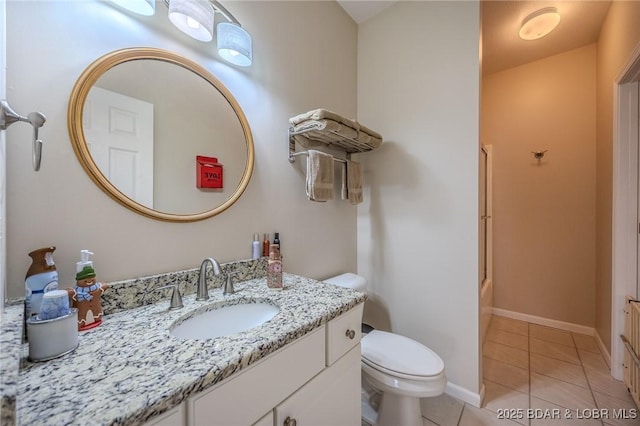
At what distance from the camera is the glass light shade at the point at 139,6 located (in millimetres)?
875

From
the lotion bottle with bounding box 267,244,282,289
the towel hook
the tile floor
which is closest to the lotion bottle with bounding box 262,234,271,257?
the lotion bottle with bounding box 267,244,282,289

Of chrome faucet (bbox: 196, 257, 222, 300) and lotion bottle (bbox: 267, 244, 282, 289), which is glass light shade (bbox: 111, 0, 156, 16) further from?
lotion bottle (bbox: 267, 244, 282, 289)

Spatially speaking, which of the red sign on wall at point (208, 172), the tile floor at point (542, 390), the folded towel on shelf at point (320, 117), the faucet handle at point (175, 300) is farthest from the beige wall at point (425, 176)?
the faucet handle at point (175, 300)

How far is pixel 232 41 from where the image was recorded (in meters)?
1.10

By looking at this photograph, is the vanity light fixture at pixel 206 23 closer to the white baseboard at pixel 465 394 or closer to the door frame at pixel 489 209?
the white baseboard at pixel 465 394

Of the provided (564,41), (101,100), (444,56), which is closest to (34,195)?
(101,100)

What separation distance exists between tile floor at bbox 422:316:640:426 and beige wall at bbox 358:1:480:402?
0.16 m

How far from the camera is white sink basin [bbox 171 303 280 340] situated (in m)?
0.87

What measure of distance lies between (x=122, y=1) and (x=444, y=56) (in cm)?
168

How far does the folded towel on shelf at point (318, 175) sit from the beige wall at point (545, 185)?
2277 millimetres

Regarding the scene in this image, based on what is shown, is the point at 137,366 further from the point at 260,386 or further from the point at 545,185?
the point at 545,185

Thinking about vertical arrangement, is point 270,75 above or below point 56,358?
above

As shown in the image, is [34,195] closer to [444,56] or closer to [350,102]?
[350,102]

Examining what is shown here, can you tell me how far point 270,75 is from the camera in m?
1.39
